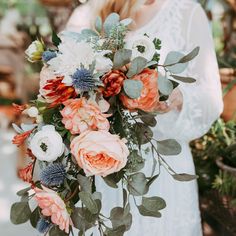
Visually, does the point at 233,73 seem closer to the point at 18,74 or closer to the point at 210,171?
the point at 210,171

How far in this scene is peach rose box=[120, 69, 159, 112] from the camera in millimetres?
854

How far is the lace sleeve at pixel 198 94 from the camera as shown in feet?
4.18

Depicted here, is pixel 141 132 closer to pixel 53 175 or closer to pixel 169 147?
pixel 169 147

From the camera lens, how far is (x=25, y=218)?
0.89m

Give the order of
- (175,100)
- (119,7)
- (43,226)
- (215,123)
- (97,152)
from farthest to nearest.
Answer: (215,123) < (119,7) < (175,100) < (43,226) < (97,152)

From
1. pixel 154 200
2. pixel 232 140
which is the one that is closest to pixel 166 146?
pixel 154 200

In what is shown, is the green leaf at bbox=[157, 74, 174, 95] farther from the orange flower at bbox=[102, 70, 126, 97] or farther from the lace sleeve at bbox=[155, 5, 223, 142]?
the lace sleeve at bbox=[155, 5, 223, 142]

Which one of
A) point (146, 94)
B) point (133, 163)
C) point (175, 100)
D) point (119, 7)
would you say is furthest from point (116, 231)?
point (119, 7)

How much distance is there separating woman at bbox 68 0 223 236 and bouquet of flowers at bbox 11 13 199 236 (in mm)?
344

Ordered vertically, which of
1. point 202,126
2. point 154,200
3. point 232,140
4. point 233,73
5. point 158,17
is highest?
point 158,17

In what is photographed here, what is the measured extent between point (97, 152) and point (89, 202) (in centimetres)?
10

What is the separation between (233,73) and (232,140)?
395 millimetres

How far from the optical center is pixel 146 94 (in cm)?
85

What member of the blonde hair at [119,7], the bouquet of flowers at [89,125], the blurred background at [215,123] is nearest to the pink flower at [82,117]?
the bouquet of flowers at [89,125]
